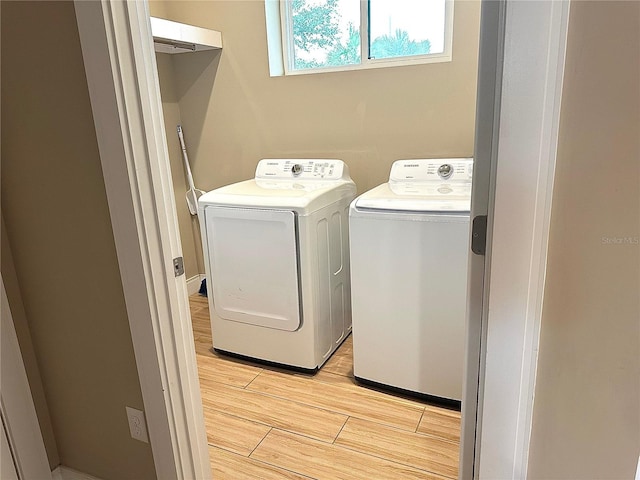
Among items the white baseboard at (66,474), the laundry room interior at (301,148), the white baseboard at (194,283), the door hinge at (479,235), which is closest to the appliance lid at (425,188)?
the laundry room interior at (301,148)

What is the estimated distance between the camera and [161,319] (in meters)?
1.19

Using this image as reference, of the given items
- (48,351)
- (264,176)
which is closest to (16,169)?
(48,351)

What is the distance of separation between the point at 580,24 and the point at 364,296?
150cm

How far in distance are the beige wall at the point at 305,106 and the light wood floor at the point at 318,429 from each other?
1.19 meters

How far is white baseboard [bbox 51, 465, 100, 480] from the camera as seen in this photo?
5.07 ft

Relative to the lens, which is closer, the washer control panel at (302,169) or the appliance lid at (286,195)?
the appliance lid at (286,195)

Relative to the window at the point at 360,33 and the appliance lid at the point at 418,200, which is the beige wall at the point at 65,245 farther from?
the window at the point at 360,33

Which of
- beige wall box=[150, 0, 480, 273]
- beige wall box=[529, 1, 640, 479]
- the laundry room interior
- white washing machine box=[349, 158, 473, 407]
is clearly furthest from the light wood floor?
beige wall box=[150, 0, 480, 273]

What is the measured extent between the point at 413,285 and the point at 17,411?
1.48m

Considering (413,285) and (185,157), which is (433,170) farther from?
(185,157)

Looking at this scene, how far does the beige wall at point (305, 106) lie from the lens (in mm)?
2354

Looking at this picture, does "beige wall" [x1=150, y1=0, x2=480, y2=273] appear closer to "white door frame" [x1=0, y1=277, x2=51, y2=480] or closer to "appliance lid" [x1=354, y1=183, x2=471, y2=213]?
"appliance lid" [x1=354, y1=183, x2=471, y2=213]

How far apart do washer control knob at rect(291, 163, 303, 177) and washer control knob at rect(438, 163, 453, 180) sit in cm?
80

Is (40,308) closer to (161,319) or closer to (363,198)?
(161,319)
